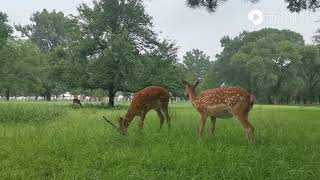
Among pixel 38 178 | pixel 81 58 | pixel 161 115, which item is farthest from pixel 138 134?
pixel 81 58

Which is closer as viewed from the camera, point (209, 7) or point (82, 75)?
point (209, 7)

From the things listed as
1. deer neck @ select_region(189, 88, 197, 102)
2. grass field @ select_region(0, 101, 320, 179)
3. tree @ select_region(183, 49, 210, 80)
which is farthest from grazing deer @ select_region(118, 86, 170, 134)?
tree @ select_region(183, 49, 210, 80)

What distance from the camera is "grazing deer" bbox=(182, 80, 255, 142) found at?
35.6ft

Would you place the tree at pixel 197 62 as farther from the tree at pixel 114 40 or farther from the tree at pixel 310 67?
the tree at pixel 114 40

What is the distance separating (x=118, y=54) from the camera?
34.4m

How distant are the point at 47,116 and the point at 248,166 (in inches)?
522

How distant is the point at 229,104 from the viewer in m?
11.0

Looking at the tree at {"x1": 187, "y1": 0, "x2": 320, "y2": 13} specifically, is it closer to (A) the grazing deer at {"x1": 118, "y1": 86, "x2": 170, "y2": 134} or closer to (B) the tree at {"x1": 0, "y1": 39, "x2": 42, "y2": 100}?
(A) the grazing deer at {"x1": 118, "y1": 86, "x2": 170, "y2": 134}

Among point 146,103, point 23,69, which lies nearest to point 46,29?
point 23,69

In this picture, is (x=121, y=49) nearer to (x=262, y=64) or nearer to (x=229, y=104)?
(x=229, y=104)

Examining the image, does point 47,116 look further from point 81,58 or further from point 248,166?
point 81,58

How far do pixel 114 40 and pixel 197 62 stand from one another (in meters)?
145

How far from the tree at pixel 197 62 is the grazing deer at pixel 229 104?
6203 inches

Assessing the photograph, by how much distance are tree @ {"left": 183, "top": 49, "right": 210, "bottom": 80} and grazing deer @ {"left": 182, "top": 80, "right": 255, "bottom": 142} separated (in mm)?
157567
